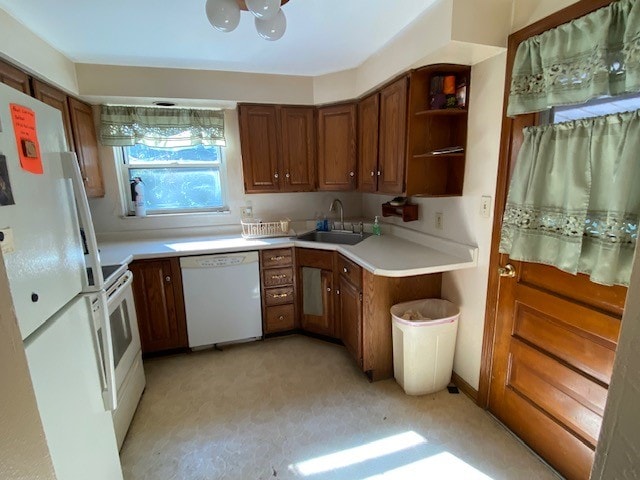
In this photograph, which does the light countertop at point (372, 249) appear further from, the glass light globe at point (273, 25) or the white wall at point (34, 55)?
the glass light globe at point (273, 25)

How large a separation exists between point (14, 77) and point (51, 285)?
5.10 ft

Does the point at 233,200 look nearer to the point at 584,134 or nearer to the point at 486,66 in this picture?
the point at 486,66

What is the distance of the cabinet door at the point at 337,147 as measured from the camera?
270cm

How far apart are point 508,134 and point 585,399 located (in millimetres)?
1303

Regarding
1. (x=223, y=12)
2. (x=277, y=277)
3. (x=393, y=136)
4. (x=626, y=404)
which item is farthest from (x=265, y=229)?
(x=626, y=404)

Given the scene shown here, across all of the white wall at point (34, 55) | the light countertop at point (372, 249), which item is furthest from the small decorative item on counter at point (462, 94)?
the white wall at point (34, 55)

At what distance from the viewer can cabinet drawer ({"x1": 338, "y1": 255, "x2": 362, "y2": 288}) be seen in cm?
216

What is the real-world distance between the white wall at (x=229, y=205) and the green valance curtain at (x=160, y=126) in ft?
0.46

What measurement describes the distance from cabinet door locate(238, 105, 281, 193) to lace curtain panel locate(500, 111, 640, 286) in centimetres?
194

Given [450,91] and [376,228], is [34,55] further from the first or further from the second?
[376,228]

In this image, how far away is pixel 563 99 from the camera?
1.31 metres

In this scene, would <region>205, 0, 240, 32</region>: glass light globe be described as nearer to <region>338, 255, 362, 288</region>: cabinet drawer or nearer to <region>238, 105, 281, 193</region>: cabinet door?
<region>238, 105, 281, 193</region>: cabinet door

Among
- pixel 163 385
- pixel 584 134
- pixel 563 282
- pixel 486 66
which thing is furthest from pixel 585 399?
pixel 163 385

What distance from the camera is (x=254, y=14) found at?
1260 mm
